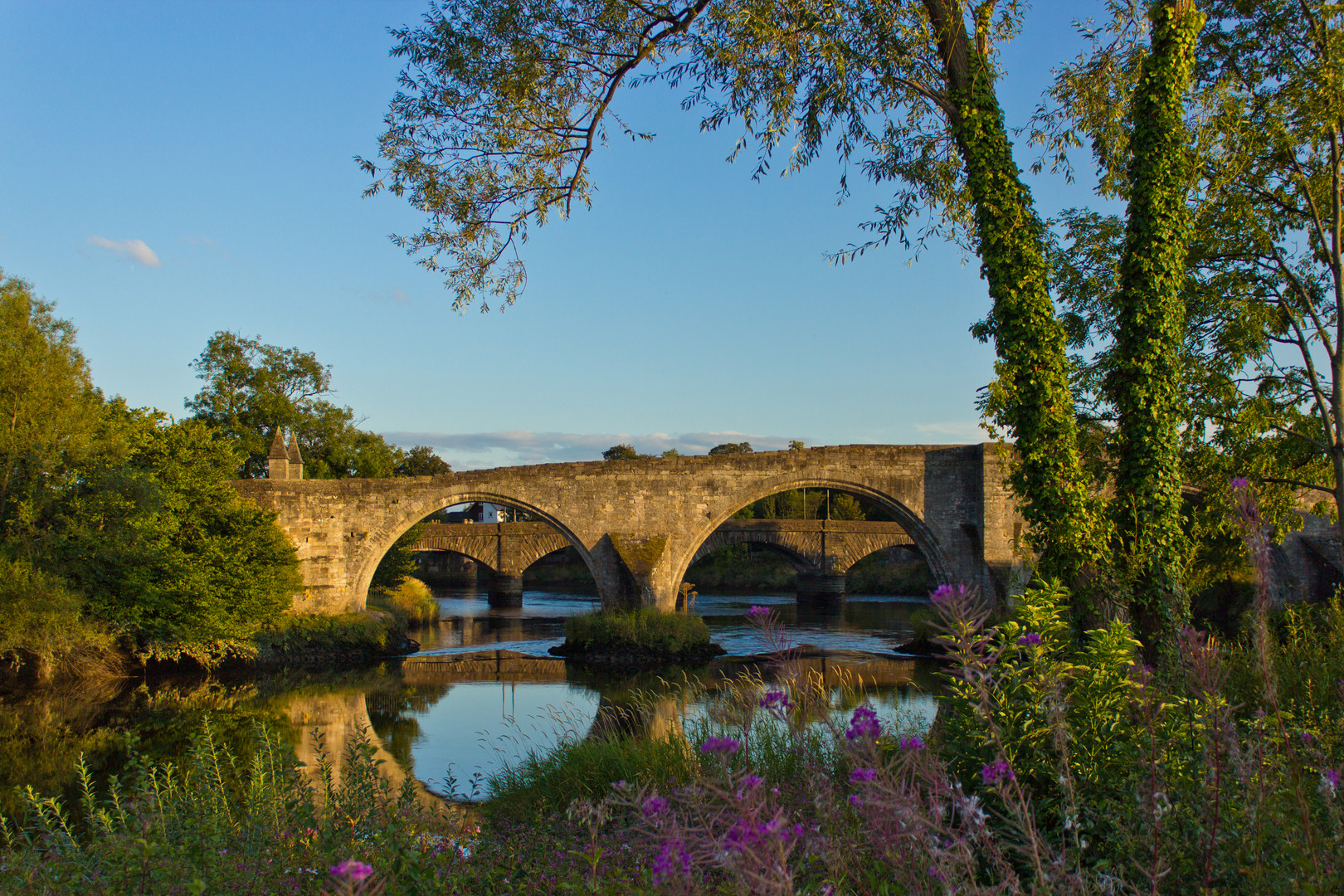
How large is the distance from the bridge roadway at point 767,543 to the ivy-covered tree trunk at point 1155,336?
2330cm

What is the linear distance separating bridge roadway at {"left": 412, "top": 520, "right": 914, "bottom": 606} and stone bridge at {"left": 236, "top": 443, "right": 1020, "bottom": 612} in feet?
39.1

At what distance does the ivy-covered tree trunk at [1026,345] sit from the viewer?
6883 millimetres

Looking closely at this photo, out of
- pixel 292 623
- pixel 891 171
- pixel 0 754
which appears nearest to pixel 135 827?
pixel 891 171

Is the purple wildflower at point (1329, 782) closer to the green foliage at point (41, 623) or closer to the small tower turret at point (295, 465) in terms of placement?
the green foliage at point (41, 623)

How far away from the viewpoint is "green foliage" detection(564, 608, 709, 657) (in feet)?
54.9

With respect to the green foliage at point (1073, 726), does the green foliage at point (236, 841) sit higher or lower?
lower

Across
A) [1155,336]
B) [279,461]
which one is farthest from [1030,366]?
[279,461]

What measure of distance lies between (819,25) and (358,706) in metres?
10.7

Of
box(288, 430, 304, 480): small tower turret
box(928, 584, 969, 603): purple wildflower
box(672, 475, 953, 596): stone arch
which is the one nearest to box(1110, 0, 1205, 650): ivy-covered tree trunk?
box(928, 584, 969, 603): purple wildflower

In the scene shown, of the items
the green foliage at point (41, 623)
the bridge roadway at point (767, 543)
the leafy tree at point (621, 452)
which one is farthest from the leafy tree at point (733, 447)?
the green foliage at point (41, 623)

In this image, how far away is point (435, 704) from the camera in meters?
12.9

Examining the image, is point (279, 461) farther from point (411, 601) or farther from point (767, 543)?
point (767, 543)

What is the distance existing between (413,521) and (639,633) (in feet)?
18.8

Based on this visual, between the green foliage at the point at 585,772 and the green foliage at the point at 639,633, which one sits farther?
the green foliage at the point at 639,633
